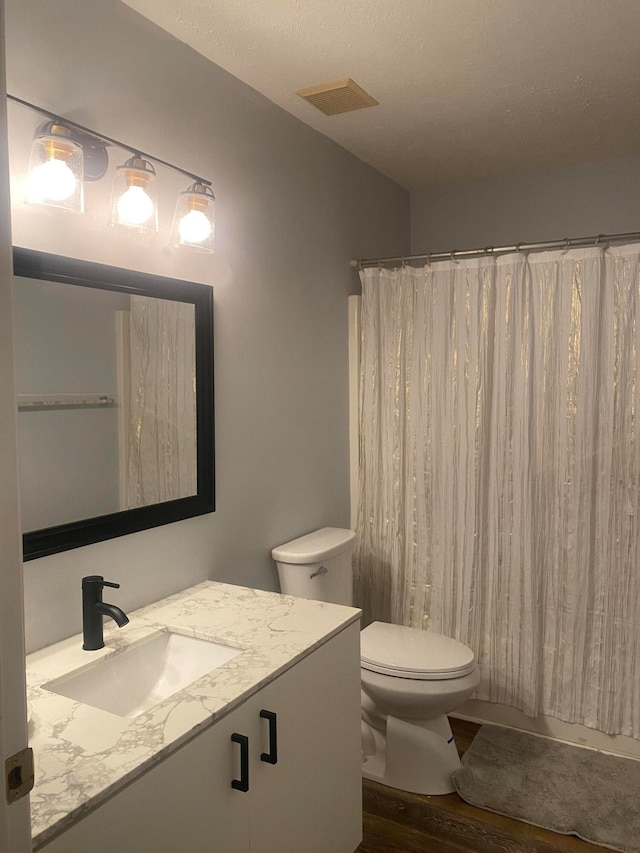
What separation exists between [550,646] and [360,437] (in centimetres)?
118

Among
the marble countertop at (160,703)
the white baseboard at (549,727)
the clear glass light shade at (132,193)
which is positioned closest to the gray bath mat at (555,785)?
the white baseboard at (549,727)

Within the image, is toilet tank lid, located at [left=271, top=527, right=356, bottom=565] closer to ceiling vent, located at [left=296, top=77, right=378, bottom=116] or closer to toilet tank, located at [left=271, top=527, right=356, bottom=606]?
toilet tank, located at [left=271, top=527, right=356, bottom=606]

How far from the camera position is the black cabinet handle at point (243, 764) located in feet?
4.59

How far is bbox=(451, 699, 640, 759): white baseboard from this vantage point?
2.59 m

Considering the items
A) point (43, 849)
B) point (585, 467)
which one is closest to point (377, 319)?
point (585, 467)

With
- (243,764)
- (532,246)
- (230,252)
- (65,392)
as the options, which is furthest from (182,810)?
(532,246)

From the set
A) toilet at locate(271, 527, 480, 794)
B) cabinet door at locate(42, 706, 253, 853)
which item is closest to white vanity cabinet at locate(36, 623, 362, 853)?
cabinet door at locate(42, 706, 253, 853)

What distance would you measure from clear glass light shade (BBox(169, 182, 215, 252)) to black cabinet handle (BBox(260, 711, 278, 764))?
4.28ft

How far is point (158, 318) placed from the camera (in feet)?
6.47

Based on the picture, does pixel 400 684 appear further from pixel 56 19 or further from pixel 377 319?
pixel 56 19

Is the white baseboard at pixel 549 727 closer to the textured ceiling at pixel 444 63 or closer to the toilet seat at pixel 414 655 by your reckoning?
the toilet seat at pixel 414 655

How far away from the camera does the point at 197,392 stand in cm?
212

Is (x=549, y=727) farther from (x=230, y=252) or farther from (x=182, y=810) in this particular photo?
(x=230, y=252)

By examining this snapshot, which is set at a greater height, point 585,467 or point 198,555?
point 585,467
